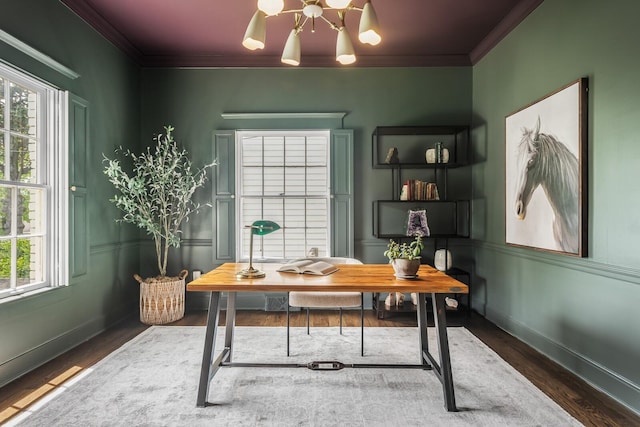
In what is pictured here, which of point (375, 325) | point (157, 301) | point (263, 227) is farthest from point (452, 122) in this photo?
point (157, 301)

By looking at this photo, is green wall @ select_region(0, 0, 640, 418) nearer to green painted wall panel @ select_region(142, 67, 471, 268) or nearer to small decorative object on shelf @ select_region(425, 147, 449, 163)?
green painted wall panel @ select_region(142, 67, 471, 268)

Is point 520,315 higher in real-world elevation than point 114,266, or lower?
lower

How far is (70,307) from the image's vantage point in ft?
10.6

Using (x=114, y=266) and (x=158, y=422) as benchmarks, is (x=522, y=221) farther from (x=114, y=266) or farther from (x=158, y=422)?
(x=114, y=266)

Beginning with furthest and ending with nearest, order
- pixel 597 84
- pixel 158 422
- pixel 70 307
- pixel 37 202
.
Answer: pixel 70 307, pixel 37 202, pixel 597 84, pixel 158 422

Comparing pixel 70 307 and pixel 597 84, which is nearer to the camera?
pixel 597 84

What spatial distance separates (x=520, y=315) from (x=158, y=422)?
3.09m

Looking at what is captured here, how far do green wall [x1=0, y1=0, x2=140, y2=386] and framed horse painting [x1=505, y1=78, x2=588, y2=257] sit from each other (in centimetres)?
392

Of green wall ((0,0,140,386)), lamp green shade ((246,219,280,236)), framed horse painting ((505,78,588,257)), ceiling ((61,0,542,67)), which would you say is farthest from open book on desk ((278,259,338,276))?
ceiling ((61,0,542,67))

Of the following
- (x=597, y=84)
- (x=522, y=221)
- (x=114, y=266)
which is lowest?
(x=114, y=266)

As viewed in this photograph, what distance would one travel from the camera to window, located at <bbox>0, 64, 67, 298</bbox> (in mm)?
2684

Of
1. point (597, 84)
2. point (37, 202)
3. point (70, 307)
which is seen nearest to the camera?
point (597, 84)

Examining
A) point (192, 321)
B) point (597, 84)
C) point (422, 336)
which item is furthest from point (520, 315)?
point (192, 321)

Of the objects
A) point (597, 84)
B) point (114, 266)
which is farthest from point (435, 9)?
point (114, 266)
